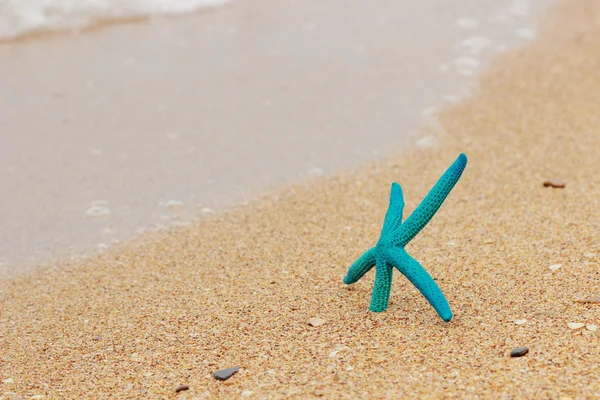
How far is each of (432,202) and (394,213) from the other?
18 cm

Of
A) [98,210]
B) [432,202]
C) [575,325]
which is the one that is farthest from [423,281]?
[98,210]

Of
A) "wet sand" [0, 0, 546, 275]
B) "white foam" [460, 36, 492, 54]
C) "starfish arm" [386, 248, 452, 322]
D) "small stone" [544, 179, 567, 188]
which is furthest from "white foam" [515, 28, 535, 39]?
"starfish arm" [386, 248, 452, 322]

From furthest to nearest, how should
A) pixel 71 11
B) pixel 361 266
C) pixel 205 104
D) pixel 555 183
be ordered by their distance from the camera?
pixel 71 11, pixel 205 104, pixel 555 183, pixel 361 266

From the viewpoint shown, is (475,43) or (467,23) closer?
(475,43)

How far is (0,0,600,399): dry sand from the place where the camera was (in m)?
2.47

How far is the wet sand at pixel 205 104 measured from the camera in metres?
4.16

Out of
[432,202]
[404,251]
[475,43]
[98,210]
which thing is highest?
[432,202]

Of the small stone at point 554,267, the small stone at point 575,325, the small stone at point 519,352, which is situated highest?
the small stone at point 519,352

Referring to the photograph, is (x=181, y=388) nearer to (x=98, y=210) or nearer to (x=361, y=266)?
(x=361, y=266)

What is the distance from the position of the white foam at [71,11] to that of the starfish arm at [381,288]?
5.13m

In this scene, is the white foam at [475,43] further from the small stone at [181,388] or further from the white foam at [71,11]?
the small stone at [181,388]

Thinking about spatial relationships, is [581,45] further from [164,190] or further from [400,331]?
[400,331]

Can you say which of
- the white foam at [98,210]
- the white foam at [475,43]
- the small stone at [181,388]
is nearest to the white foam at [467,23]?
the white foam at [475,43]

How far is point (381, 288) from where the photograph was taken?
281cm
